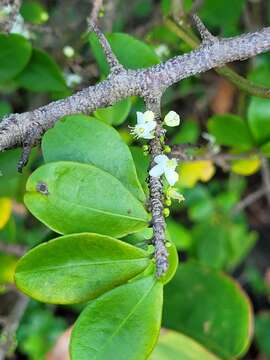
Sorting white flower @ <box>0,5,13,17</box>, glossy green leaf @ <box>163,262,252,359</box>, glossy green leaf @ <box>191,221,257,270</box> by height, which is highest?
white flower @ <box>0,5,13,17</box>

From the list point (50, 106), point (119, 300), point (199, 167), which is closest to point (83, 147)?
point (50, 106)

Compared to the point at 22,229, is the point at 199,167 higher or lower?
higher

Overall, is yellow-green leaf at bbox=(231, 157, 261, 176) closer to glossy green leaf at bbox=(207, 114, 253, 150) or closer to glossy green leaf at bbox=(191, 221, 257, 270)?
glossy green leaf at bbox=(207, 114, 253, 150)

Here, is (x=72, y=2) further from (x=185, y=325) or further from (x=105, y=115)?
(x=185, y=325)

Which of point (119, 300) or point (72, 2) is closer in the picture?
point (119, 300)

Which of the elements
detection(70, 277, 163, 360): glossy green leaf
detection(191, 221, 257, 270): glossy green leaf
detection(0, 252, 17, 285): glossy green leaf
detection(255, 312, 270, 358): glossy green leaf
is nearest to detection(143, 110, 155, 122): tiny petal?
detection(70, 277, 163, 360): glossy green leaf

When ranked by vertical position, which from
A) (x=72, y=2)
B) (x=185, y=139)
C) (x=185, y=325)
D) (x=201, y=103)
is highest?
(x=72, y=2)

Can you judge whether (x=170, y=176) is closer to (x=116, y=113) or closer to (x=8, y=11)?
(x=116, y=113)
